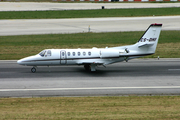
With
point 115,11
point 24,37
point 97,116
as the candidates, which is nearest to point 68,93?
point 97,116

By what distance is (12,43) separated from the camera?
4197 centimetres

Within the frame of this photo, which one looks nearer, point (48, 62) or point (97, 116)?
point (97, 116)

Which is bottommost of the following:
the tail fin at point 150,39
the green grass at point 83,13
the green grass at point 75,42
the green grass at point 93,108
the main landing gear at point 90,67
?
the green grass at point 93,108

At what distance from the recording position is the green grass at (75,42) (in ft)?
121

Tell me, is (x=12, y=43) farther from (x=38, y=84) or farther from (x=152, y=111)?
(x=152, y=111)

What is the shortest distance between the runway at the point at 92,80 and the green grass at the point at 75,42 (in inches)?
214

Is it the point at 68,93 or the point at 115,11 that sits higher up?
the point at 115,11

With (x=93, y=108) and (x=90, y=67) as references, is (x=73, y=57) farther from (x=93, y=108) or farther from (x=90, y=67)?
(x=93, y=108)

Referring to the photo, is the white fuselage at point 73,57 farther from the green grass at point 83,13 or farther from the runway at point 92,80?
the green grass at point 83,13

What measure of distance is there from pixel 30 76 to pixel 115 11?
48660 mm

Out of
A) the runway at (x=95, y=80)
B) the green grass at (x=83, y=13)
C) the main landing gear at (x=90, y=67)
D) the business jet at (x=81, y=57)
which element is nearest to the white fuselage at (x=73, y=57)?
the business jet at (x=81, y=57)

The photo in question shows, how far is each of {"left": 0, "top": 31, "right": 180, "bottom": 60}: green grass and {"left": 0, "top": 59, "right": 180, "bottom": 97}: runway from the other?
5.43 meters

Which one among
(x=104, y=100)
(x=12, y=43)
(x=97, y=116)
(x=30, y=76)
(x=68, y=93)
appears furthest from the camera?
(x=12, y=43)

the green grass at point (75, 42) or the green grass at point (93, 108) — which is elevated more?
the green grass at point (75, 42)
